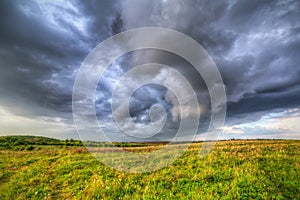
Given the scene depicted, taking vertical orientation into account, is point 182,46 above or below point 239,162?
above

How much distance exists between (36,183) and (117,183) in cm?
689

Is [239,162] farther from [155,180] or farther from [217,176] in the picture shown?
[155,180]

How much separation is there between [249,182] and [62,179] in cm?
1232

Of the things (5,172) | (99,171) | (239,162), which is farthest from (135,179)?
(5,172)

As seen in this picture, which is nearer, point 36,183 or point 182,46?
point 36,183

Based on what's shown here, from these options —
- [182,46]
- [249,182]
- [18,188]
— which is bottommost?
[18,188]

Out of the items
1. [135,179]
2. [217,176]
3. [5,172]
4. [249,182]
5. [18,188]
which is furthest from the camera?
[5,172]

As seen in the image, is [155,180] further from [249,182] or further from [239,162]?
[239,162]

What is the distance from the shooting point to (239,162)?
42.3 feet

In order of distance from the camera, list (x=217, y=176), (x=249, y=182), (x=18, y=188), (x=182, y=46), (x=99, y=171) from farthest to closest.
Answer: (x=182, y=46)
(x=99, y=171)
(x=18, y=188)
(x=217, y=176)
(x=249, y=182)

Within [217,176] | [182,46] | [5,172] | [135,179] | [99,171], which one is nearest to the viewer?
[217,176]

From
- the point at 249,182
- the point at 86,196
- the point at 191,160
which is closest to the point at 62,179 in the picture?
the point at 86,196

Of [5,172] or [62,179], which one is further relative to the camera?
[5,172]

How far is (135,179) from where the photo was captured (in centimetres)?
1148
